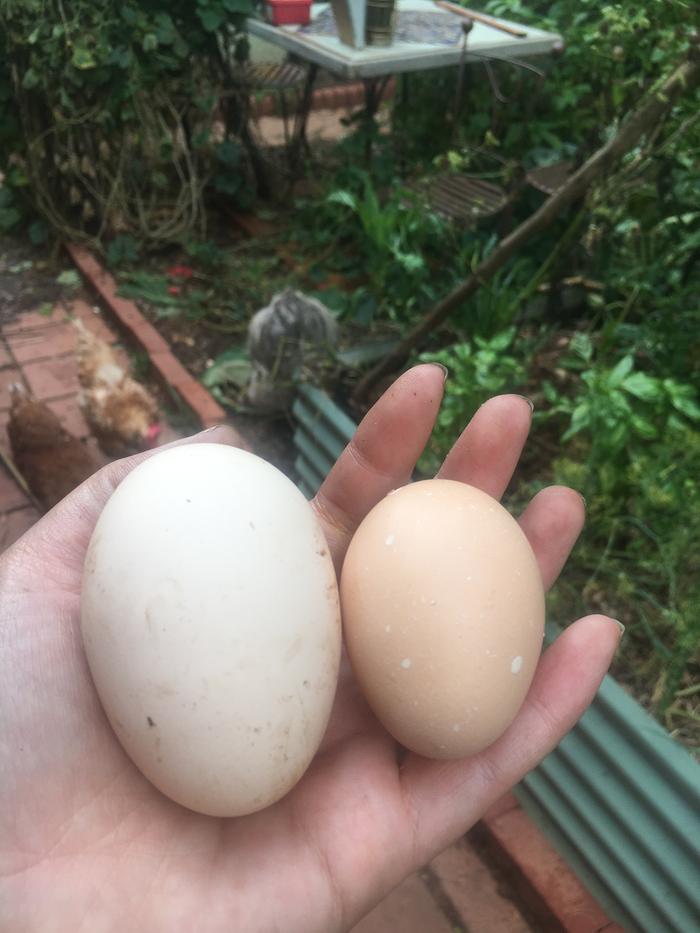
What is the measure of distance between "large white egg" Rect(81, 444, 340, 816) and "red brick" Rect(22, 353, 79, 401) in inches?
65.8

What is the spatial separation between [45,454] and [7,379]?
2.19 feet

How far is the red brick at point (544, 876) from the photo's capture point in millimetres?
1281

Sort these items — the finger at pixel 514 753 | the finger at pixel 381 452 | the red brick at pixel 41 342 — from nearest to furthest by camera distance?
1. the finger at pixel 514 753
2. the finger at pixel 381 452
3. the red brick at pixel 41 342

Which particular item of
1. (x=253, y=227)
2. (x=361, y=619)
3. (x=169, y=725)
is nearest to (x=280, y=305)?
(x=253, y=227)

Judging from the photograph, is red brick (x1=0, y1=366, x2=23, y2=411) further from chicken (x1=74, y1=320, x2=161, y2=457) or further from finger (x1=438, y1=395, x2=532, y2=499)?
finger (x1=438, y1=395, x2=532, y2=499)

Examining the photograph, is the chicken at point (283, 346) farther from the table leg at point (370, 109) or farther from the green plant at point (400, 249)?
the table leg at point (370, 109)

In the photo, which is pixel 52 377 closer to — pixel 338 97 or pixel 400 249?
pixel 400 249

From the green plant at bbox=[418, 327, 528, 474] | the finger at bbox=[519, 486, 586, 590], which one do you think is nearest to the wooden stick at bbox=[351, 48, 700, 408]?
the green plant at bbox=[418, 327, 528, 474]

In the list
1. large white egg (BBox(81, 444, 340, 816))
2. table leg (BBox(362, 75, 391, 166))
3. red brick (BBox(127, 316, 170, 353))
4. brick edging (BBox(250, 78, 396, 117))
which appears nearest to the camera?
large white egg (BBox(81, 444, 340, 816))

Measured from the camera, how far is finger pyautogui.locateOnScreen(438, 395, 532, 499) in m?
1.08

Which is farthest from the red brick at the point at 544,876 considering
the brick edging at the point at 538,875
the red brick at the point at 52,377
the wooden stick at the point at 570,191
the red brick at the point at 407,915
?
the red brick at the point at 52,377

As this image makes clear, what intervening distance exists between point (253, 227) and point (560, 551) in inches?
89.7

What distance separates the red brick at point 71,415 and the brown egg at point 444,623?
1.55 metres

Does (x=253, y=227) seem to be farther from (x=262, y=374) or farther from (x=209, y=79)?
(x=262, y=374)
